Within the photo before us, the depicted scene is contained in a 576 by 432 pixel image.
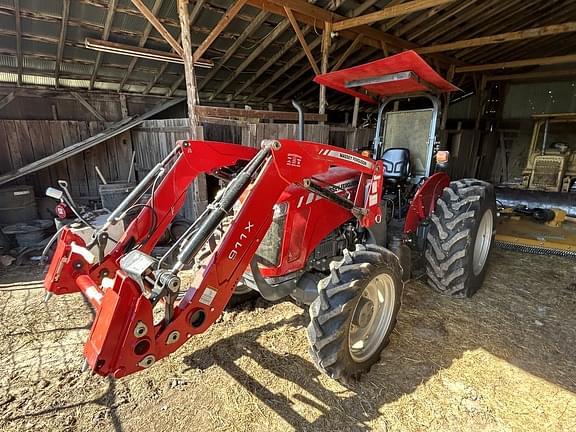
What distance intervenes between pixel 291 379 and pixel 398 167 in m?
2.39

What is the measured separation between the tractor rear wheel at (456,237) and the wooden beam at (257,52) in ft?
13.8

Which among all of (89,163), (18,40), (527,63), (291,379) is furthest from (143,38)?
(527,63)

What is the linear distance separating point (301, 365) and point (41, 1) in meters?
5.78

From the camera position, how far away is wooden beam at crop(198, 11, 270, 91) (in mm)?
5539

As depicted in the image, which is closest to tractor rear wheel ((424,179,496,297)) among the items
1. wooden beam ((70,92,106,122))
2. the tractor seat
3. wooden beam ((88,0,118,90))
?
the tractor seat

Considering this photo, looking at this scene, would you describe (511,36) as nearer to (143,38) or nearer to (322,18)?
(322,18)

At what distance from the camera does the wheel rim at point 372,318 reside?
2.25 metres

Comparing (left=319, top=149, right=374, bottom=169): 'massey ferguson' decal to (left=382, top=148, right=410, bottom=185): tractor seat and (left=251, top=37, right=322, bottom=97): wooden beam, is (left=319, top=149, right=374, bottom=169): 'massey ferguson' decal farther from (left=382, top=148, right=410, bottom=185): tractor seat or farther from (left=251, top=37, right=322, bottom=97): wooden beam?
(left=251, top=37, right=322, bottom=97): wooden beam

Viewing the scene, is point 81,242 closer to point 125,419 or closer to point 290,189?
point 125,419

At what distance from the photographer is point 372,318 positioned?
2377 millimetres

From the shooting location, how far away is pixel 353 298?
78.3 inches

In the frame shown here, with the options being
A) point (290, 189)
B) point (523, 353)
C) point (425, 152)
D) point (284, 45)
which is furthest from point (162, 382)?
point (284, 45)

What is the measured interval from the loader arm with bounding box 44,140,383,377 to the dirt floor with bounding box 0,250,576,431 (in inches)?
26.6

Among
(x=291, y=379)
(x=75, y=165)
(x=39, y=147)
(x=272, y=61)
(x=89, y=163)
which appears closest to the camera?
(x=291, y=379)
